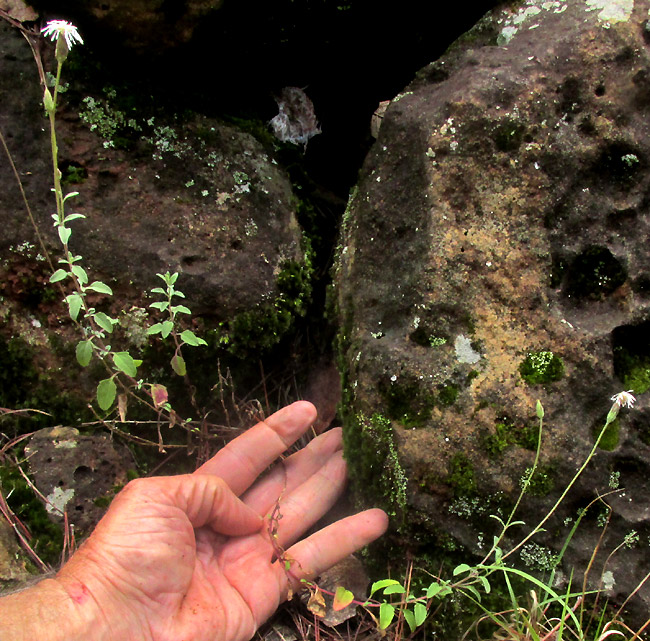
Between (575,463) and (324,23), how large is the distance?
2.50 metres

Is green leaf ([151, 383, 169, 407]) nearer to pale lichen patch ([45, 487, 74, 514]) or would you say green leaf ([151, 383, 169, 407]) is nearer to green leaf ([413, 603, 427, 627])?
pale lichen patch ([45, 487, 74, 514])

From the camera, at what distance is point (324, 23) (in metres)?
3.23

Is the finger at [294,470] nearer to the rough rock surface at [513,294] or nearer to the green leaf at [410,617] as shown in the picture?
the rough rock surface at [513,294]

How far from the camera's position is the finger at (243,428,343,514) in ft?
9.16

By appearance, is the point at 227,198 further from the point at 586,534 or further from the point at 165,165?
the point at 586,534

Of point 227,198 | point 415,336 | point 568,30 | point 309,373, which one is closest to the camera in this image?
point 415,336

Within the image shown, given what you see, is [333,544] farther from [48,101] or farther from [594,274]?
[48,101]

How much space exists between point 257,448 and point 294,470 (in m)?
0.26

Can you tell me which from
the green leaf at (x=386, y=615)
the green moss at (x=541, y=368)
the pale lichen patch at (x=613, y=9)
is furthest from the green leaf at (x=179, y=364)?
the pale lichen patch at (x=613, y=9)

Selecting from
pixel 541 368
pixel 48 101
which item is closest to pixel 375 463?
pixel 541 368

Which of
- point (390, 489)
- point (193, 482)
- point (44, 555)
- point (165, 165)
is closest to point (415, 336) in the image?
point (390, 489)

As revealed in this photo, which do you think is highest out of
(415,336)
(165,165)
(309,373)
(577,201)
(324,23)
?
(324,23)

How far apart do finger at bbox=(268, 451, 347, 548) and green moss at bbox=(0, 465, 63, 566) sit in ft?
3.09

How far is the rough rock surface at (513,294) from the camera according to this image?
2.36m
